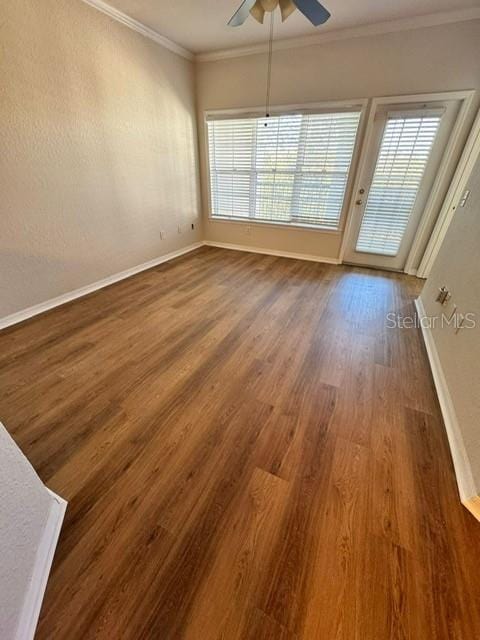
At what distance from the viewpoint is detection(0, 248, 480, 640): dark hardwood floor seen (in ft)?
2.84

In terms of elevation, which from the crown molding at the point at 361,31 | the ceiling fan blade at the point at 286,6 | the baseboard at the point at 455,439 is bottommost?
the baseboard at the point at 455,439

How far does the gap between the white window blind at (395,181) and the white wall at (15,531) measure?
418 cm

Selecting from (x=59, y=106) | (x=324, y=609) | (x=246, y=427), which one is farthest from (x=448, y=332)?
(x=59, y=106)

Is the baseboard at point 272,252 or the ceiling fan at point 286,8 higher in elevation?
the ceiling fan at point 286,8

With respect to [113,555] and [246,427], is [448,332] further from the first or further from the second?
[113,555]

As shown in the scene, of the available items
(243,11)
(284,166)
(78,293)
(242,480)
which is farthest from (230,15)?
(242,480)

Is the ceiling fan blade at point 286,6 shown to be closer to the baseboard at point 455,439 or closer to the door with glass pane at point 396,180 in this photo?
the door with glass pane at point 396,180

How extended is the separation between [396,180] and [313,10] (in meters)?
2.16

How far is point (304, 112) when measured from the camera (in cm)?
348

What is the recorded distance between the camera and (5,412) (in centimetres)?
155

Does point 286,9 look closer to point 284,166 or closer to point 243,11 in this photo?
point 243,11

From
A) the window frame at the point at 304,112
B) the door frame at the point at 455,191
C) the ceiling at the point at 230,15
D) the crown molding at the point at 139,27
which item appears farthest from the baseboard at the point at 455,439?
the crown molding at the point at 139,27

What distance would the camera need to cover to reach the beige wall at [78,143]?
218cm

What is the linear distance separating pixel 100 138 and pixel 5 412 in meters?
2.80
